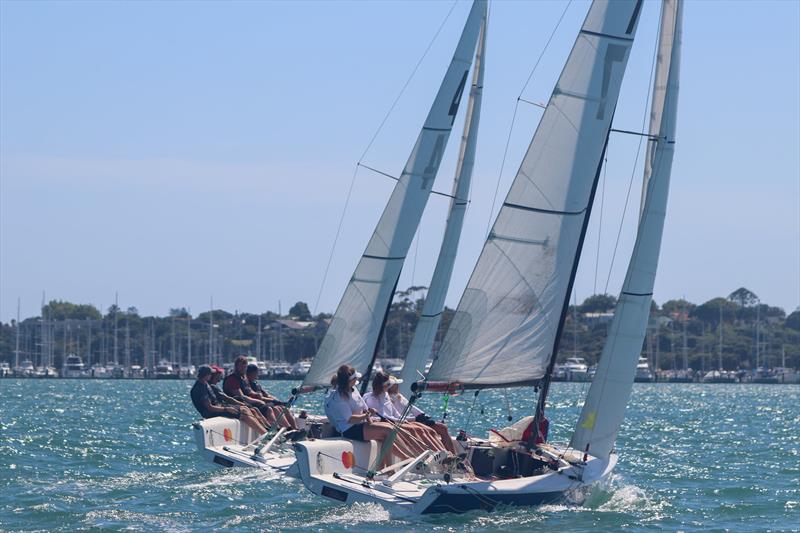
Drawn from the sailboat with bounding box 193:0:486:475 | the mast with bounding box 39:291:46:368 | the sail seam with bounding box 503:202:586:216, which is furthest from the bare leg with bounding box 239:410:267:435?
the mast with bounding box 39:291:46:368

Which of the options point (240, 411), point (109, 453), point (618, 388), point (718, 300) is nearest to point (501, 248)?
point (618, 388)

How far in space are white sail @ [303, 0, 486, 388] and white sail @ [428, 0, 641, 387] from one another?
7009mm

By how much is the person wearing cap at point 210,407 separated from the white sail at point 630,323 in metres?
5.64

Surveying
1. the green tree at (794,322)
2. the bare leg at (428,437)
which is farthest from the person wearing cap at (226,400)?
the green tree at (794,322)

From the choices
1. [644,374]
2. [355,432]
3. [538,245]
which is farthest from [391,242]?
[644,374]

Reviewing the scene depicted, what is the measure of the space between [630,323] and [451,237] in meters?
8.20

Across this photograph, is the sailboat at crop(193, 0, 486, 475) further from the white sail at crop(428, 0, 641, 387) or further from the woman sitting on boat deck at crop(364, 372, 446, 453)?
the white sail at crop(428, 0, 641, 387)

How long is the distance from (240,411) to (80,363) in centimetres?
11727

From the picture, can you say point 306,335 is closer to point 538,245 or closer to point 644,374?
point 644,374

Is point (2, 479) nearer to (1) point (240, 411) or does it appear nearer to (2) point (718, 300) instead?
(1) point (240, 411)

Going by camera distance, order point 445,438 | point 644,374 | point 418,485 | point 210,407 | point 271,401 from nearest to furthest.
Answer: point 418,485 → point 445,438 → point 210,407 → point 271,401 → point 644,374

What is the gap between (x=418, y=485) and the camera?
50.4 feet

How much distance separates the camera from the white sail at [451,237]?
23.9 metres

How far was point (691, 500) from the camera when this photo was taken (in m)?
18.1
